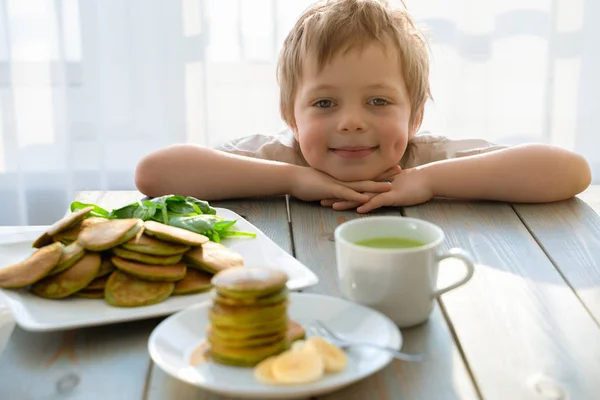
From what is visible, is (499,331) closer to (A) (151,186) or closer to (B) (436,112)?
(A) (151,186)

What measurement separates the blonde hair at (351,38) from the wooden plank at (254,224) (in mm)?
A: 265

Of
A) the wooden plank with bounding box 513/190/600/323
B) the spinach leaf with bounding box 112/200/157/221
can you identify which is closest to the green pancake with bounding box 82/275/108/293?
the spinach leaf with bounding box 112/200/157/221

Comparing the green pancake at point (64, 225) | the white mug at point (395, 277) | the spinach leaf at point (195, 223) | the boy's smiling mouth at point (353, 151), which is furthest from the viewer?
the boy's smiling mouth at point (353, 151)

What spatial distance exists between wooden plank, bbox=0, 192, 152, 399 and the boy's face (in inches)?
26.8

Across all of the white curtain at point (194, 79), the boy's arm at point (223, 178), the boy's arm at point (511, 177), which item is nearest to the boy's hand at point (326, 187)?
the boy's arm at point (223, 178)

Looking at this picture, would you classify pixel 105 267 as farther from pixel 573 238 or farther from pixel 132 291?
pixel 573 238

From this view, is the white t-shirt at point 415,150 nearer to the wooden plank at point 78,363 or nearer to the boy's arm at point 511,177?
the boy's arm at point 511,177

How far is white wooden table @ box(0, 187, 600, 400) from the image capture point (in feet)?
2.53

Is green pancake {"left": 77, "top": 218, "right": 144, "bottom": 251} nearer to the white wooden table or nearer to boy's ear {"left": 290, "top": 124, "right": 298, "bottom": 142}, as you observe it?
the white wooden table

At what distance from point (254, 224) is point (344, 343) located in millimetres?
572

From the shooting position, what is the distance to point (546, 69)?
104 inches

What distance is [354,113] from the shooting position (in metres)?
1.48

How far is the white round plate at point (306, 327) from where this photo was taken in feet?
2.34

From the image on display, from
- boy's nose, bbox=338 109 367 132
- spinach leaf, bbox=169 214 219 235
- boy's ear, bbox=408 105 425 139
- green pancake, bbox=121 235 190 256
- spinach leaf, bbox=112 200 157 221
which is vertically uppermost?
boy's nose, bbox=338 109 367 132
